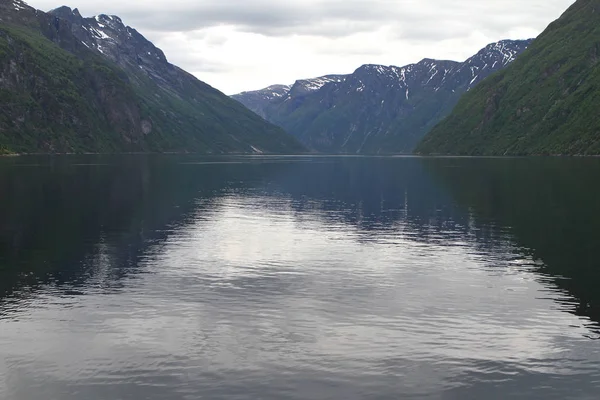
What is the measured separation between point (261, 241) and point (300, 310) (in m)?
30.7

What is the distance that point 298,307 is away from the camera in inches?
1719

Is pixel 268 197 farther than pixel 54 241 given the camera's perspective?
Yes

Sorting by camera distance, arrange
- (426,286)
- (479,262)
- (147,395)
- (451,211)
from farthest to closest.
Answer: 1. (451,211)
2. (479,262)
3. (426,286)
4. (147,395)

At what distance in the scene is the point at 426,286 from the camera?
5025 centimetres

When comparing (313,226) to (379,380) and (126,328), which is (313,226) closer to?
(126,328)

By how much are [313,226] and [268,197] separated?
1806 inches

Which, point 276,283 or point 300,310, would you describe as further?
point 276,283

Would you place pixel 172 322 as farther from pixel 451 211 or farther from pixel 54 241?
pixel 451 211

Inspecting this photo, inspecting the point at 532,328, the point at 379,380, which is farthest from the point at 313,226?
the point at 379,380

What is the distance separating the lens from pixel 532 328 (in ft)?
128

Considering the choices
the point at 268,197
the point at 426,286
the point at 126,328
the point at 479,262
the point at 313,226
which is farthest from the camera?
the point at 268,197

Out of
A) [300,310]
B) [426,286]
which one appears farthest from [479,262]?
[300,310]

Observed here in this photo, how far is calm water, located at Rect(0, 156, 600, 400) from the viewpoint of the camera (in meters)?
30.8

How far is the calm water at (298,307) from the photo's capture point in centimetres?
3078
